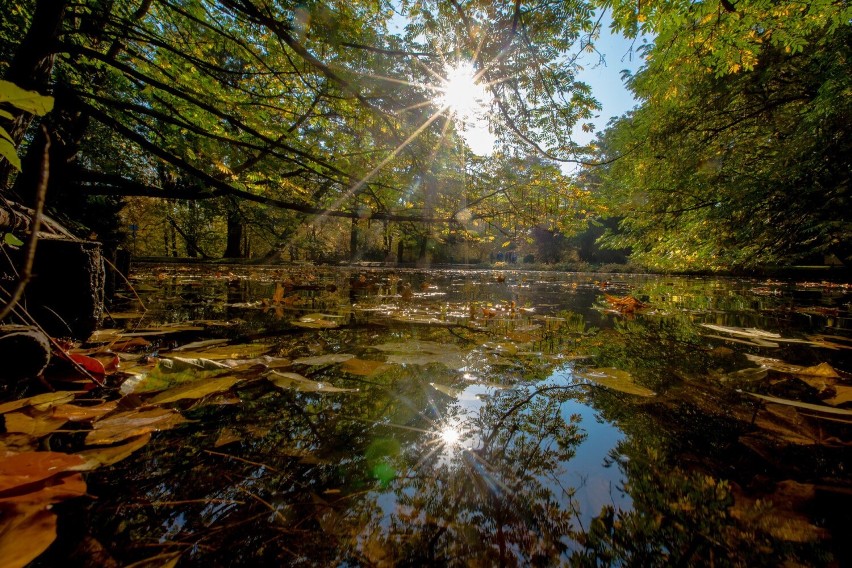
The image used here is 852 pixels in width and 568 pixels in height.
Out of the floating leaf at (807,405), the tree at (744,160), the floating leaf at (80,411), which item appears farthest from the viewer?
the tree at (744,160)

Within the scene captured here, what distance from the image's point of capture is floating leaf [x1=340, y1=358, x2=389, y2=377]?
3.99ft

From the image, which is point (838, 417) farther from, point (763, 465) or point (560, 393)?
point (560, 393)

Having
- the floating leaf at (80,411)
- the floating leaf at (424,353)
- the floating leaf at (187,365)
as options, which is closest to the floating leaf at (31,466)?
the floating leaf at (80,411)

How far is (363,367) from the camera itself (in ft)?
4.13

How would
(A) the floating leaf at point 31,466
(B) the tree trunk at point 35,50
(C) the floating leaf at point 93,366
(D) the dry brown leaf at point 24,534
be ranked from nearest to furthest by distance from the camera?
(D) the dry brown leaf at point 24,534, (A) the floating leaf at point 31,466, (C) the floating leaf at point 93,366, (B) the tree trunk at point 35,50

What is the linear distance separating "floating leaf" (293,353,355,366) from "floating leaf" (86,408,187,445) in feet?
1.57

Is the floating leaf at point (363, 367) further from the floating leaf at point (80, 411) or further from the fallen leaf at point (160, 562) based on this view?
the fallen leaf at point (160, 562)

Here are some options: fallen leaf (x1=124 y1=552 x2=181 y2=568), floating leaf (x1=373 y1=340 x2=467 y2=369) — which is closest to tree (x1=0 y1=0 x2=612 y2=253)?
floating leaf (x1=373 y1=340 x2=467 y2=369)

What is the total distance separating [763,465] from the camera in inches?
26.5

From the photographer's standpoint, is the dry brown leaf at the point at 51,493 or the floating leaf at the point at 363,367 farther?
the floating leaf at the point at 363,367

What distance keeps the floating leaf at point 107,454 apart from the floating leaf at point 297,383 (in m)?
0.38

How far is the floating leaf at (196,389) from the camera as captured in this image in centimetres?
91

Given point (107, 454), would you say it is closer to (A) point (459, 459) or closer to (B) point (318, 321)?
(A) point (459, 459)

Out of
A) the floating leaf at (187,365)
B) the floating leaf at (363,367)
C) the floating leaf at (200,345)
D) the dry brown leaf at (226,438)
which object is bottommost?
the dry brown leaf at (226,438)
